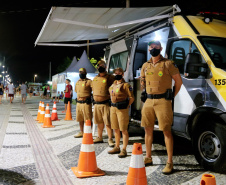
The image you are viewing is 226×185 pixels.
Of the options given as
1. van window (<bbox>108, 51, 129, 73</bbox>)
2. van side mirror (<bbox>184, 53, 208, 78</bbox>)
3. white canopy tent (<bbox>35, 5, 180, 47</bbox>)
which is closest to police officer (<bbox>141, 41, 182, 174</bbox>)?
van side mirror (<bbox>184, 53, 208, 78</bbox>)

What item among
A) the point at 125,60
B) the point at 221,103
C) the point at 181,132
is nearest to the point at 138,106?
the point at 125,60

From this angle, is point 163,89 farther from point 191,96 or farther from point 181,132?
point 181,132

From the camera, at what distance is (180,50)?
5.22m

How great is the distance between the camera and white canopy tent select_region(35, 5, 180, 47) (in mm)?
6205

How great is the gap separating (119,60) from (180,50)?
9.45 feet

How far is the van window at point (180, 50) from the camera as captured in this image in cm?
488

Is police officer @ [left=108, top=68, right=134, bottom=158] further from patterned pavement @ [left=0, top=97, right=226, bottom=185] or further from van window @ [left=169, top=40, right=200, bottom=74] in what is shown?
van window @ [left=169, top=40, right=200, bottom=74]

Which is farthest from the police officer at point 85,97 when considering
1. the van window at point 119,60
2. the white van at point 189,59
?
the van window at point 119,60

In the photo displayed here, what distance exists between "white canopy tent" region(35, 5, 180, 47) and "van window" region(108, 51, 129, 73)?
0.71 metres

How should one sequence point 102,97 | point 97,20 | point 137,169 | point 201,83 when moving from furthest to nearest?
1. point 97,20
2. point 102,97
3. point 201,83
4. point 137,169

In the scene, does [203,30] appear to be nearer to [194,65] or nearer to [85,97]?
[194,65]

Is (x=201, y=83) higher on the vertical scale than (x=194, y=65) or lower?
lower

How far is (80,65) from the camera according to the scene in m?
20.3

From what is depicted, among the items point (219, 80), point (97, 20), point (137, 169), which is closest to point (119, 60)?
point (97, 20)
